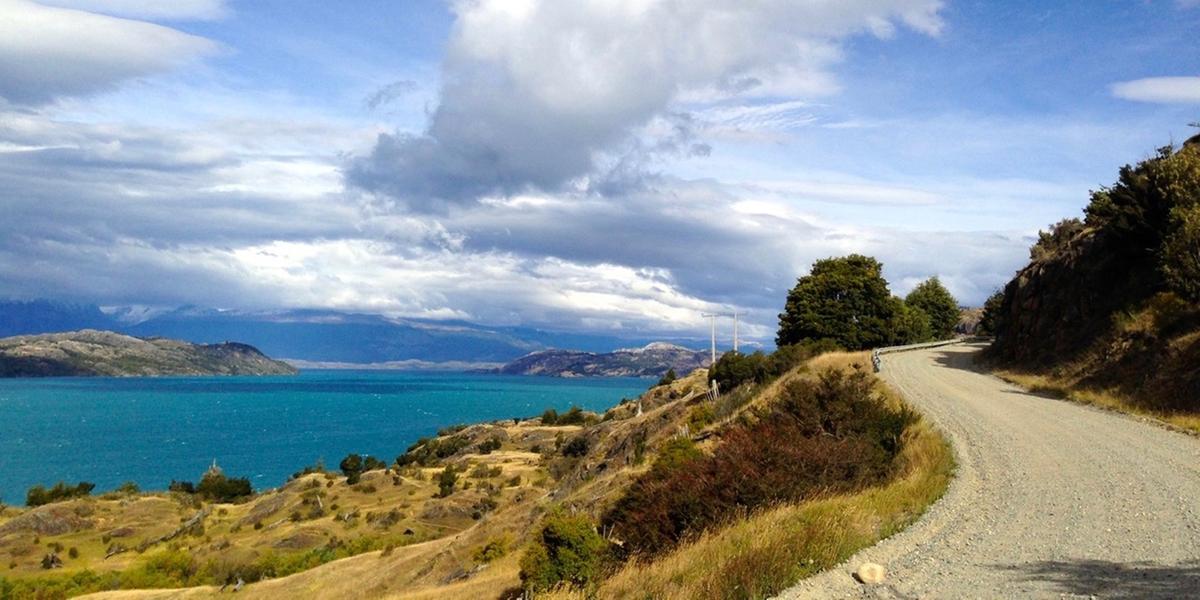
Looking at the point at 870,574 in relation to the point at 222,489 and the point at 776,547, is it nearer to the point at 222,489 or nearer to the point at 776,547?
the point at 776,547

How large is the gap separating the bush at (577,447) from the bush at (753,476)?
47.0 m

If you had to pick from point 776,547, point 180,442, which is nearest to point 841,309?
point 776,547

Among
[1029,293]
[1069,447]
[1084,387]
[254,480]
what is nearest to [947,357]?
[1029,293]

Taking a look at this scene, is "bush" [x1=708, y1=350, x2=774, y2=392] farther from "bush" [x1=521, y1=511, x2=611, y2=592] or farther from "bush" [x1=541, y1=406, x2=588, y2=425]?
"bush" [x1=541, y1=406, x2=588, y2=425]

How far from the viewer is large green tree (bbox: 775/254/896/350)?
57281mm

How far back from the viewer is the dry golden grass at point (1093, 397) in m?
18.9

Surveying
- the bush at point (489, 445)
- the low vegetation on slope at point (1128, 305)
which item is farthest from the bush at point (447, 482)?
the low vegetation on slope at point (1128, 305)

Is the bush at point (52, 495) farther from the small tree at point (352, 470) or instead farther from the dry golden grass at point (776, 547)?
the dry golden grass at point (776, 547)

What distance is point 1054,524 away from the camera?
10492 millimetres

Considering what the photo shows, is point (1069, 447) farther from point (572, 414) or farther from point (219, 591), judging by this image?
point (572, 414)

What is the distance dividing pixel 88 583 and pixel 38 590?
3289 mm

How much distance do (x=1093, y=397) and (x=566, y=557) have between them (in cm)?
1915

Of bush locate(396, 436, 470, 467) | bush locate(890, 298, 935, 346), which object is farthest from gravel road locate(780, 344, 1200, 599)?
bush locate(396, 436, 470, 467)

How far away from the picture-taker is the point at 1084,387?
87.0 feet
